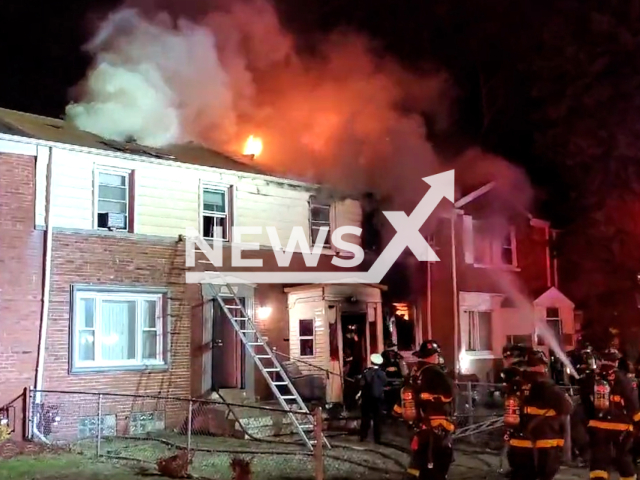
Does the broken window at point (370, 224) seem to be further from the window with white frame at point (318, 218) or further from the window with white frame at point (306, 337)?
the window with white frame at point (306, 337)

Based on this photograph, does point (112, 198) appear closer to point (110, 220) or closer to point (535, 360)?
point (110, 220)

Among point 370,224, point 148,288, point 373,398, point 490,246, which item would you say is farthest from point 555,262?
point 148,288

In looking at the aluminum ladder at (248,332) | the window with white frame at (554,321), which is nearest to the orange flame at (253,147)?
the aluminum ladder at (248,332)

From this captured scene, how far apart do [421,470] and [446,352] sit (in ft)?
44.1

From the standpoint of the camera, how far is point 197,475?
10.6m

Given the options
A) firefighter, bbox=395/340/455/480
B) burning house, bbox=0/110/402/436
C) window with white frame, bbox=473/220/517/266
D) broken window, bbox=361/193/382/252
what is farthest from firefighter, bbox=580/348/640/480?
window with white frame, bbox=473/220/517/266

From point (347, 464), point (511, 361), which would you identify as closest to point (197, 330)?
point (347, 464)

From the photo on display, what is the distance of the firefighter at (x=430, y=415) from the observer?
809 cm

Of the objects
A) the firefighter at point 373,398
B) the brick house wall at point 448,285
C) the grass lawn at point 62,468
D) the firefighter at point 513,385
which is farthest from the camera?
the brick house wall at point 448,285

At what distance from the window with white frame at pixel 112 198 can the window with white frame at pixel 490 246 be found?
11.1 meters

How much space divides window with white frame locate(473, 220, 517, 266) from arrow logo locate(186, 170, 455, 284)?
1.74 m

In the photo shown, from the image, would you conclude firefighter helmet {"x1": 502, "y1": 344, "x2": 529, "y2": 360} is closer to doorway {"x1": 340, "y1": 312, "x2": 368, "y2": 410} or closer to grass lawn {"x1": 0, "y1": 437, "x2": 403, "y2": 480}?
grass lawn {"x1": 0, "y1": 437, "x2": 403, "y2": 480}

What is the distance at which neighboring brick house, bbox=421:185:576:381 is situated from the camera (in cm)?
2142

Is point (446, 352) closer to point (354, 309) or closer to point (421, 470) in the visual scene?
point (354, 309)
